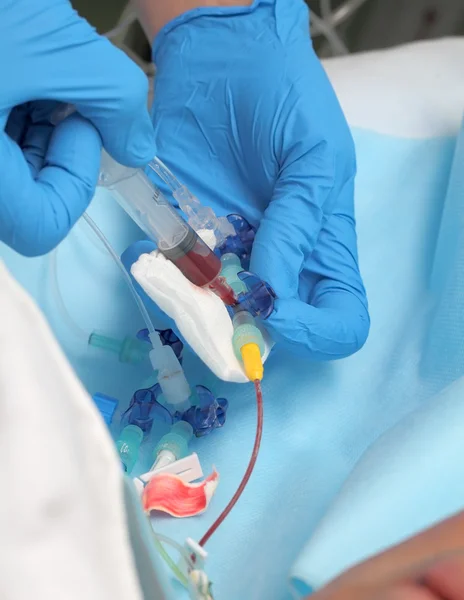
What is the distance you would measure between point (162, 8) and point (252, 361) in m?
0.74

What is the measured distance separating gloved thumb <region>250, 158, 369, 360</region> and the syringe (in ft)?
0.31

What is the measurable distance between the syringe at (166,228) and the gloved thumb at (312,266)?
3.8 inches

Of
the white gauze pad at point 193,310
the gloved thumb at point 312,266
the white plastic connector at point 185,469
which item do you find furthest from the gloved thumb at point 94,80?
the white plastic connector at point 185,469

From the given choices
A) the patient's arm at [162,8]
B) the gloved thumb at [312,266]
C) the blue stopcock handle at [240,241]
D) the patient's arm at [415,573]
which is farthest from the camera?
the patient's arm at [162,8]

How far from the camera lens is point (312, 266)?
93cm

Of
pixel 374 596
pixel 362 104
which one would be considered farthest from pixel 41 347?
pixel 362 104

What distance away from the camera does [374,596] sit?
349 mm

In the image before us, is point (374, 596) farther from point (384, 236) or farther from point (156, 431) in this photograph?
point (384, 236)

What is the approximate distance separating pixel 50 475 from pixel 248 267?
63 centimetres

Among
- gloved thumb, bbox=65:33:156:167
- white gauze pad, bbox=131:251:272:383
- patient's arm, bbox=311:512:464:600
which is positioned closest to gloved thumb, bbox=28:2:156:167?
gloved thumb, bbox=65:33:156:167

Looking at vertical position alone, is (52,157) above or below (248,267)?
above

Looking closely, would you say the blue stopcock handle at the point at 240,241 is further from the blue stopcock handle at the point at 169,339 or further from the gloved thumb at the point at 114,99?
the gloved thumb at the point at 114,99

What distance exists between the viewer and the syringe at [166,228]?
74 cm

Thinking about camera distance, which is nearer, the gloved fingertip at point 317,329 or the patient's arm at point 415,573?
the patient's arm at point 415,573
